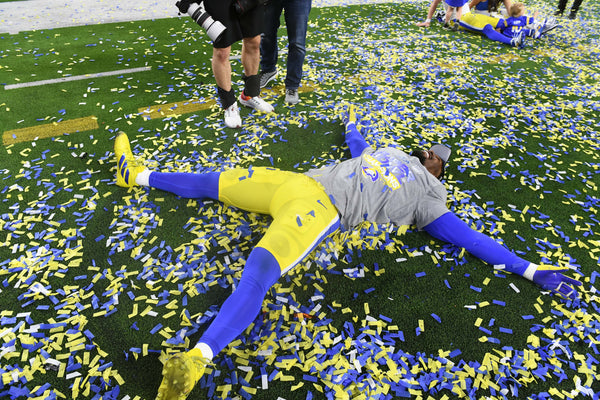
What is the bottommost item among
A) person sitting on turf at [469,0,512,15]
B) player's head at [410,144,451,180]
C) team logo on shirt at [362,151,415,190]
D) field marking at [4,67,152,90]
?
field marking at [4,67,152,90]

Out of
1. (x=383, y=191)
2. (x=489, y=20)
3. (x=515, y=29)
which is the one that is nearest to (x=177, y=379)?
(x=383, y=191)

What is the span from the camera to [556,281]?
218cm

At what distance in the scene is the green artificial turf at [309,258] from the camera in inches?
72.2

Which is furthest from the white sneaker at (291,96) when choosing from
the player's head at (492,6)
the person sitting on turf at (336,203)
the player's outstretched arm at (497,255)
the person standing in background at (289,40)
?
the player's head at (492,6)

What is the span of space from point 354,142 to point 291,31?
5.47ft

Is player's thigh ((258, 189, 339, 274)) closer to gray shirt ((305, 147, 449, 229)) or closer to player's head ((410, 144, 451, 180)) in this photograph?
gray shirt ((305, 147, 449, 229))

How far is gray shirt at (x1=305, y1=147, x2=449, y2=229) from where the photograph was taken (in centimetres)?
230

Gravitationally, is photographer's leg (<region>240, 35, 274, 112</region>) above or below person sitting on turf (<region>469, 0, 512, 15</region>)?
below

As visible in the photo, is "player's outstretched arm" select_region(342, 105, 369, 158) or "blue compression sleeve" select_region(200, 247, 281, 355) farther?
"player's outstretched arm" select_region(342, 105, 369, 158)

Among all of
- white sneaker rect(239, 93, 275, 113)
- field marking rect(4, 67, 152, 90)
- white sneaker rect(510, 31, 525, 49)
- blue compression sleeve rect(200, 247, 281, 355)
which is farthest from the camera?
white sneaker rect(510, 31, 525, 49)

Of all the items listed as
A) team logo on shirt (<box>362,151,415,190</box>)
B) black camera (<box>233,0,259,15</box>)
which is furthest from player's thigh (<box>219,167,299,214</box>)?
black camera (<box>233,0,259,15</box>)

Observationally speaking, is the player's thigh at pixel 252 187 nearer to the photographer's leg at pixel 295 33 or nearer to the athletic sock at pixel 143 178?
the athletic sock at pixel 143 178

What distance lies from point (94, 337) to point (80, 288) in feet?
1.25

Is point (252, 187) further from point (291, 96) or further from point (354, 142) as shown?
point (291, 96)
